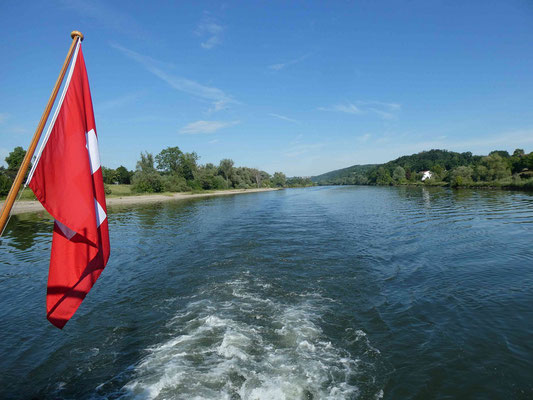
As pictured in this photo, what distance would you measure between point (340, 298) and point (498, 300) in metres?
5.20

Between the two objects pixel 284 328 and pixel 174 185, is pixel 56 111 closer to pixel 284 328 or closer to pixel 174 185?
pixel 284 328

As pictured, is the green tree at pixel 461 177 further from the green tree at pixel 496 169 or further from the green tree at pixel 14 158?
the green tree at pixel 14 158

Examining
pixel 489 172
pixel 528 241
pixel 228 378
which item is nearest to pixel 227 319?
pixel 228 378

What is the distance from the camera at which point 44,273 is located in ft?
43.2

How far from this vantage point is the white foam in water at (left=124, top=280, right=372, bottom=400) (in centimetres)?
532

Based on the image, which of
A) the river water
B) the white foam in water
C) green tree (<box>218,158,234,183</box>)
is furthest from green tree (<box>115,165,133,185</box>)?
the white foam in water

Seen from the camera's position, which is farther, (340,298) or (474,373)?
(340,298)

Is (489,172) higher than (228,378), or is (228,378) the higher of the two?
(489,172)

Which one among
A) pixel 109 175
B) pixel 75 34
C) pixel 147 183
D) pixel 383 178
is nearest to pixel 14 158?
pixel 109 175

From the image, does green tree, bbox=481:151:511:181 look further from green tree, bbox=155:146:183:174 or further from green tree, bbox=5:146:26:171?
green tree, bbox=5:146:26:171

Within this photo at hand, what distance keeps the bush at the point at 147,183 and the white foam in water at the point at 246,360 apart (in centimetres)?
8396

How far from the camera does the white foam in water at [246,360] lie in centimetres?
532

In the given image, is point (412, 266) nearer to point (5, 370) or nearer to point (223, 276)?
point (223, 276)

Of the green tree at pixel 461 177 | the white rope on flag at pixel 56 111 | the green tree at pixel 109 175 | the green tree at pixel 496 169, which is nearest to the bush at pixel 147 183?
the green tree at pixel 109 175
